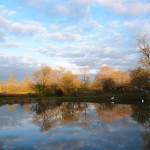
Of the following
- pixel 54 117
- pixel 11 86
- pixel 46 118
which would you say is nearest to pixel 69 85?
pixel 11 86

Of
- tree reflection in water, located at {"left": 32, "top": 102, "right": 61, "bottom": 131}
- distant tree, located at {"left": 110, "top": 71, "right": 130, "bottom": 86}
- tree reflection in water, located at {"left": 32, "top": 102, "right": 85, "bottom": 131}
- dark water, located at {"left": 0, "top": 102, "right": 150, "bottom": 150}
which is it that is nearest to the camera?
dark water, located at {"left": 0, "top": 102, "right": 150, "bottom": 150}

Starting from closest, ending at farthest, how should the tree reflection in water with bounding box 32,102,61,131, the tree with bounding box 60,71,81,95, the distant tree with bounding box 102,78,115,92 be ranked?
1. the tree reflection in water with bounding box 32,102,61,131
2. the tree with bounding box 60,71,81,95
3. the distant tree with bounding box 102,78,115,92

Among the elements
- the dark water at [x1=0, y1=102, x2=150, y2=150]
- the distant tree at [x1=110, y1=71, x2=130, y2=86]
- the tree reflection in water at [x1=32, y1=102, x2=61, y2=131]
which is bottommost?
the dark water at [x1=0, y1=102, x2=150, y2=150]

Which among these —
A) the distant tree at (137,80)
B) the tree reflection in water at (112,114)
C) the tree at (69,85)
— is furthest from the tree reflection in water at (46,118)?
the distant tree at (137,80)

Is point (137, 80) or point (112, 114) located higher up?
point (137, 80)

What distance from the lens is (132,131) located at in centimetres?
1537

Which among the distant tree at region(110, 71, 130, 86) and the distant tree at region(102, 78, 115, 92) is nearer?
the distant tree at region(102, 78, 115, 92)

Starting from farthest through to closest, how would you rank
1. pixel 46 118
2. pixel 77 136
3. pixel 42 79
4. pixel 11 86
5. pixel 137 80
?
pixel 11 86, pixel 42 79, pixel 137 80, pixel 46 118, pixel 77 136

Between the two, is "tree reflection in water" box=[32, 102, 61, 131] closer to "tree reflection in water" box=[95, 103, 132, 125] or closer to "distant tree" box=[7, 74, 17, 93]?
"tree reflection in water" box=[95, 103, 132, 125]

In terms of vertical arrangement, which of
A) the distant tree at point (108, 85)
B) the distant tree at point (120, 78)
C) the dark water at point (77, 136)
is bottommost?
the dark water at point (77, 136)

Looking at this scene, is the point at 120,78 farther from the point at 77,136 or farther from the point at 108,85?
the point at 77,136

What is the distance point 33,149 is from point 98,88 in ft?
142

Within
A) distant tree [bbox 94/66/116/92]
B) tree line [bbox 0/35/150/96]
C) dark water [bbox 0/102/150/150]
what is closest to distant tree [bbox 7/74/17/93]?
tree line [bbox 0/35/150/96]

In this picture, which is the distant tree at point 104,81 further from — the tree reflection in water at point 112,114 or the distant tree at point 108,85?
the tree reflection in water at point 112,114
